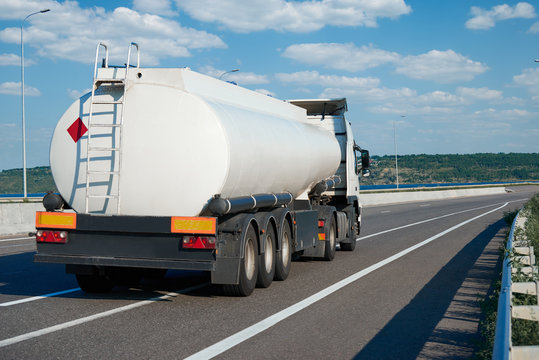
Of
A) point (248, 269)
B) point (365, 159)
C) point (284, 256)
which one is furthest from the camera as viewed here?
point (365, 159)

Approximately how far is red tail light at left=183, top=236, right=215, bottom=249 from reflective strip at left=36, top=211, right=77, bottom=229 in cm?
165

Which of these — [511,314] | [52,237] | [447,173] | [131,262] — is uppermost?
[447,173]

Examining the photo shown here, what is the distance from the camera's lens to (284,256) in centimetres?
1258

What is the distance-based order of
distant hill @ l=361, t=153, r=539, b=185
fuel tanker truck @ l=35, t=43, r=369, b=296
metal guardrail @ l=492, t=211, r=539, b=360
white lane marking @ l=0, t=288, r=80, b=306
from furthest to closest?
1. distant hill @ l=361, t=153, r=539, b=185
2. white lane marking @ l=0, t=288, r=80, b=306
3. fuel tanker truck @ l=35, t=43, r=369, b=296
4. metal guardrail @ l=492, t=211, r=539, b=360

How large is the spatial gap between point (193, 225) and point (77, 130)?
228 cm

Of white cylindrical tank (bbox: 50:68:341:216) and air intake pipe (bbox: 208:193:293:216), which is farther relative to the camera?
white cylindrical tank (bbox: 50:68:341:216)

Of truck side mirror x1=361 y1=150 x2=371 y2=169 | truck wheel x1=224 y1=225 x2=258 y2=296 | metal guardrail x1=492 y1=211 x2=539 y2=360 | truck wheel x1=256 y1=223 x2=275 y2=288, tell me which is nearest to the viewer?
metal guardrail x1=492 y1=211 x2=539 y2=360

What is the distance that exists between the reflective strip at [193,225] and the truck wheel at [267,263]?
6.32 feet

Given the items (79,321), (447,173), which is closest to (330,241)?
(79,321)

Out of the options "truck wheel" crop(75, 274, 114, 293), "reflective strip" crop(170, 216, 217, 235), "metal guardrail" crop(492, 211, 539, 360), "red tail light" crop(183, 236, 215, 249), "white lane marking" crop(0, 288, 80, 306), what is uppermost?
"reflective strip" crop(170, 216, 217, 235)

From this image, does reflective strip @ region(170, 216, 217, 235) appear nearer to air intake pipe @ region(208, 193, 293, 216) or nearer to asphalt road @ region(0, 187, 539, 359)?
air intake pipe @ region(208, 193, 293, 216)

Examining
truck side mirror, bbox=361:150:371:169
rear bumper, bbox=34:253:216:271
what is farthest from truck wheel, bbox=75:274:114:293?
truck side mirror, bbox=361:150:371:169

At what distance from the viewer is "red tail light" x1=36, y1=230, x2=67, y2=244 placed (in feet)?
32.1

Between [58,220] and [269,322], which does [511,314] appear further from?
[58,220]
